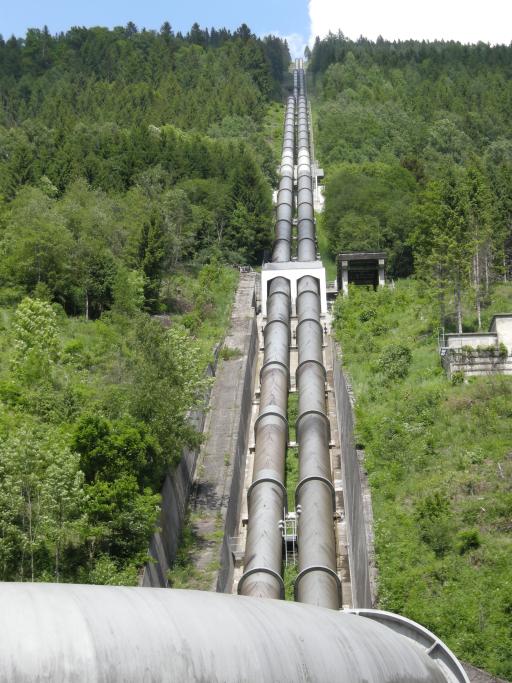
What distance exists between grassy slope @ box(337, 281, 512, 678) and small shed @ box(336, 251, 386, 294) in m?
15.1

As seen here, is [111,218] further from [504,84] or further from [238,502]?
[504,84]

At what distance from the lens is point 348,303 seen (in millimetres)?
59781

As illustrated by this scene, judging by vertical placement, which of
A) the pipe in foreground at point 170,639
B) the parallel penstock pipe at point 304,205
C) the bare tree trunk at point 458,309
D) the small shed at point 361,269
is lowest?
the pipe in foreground at point 170,639

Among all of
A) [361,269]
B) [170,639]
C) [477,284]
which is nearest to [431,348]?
[477,284]

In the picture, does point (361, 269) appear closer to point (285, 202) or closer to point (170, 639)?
point (285, 202)

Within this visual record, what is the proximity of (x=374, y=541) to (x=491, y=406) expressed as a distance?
1013cm

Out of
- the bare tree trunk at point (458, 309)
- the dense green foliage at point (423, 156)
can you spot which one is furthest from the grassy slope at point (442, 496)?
the dense green foliage at point (423, 156)

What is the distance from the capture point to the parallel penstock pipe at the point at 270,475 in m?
33.6

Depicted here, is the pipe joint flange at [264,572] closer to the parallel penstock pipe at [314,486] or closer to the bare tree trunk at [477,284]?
the parallel penstock pipe at [314,486]

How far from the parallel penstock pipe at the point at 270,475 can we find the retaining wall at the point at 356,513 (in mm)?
2717

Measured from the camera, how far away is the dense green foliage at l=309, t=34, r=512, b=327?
54.5 m

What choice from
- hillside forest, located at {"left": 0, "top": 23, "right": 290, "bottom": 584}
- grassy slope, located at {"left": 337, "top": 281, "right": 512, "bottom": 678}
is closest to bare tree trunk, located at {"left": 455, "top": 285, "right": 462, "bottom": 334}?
grassy slope, located at {"left": 337, "top": 281, "right": 512, "bottom": 678}

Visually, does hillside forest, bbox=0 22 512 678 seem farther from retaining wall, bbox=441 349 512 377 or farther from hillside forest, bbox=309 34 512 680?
retaining wall, bbox=441 349 512 377

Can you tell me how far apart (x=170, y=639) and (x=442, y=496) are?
24.8m
